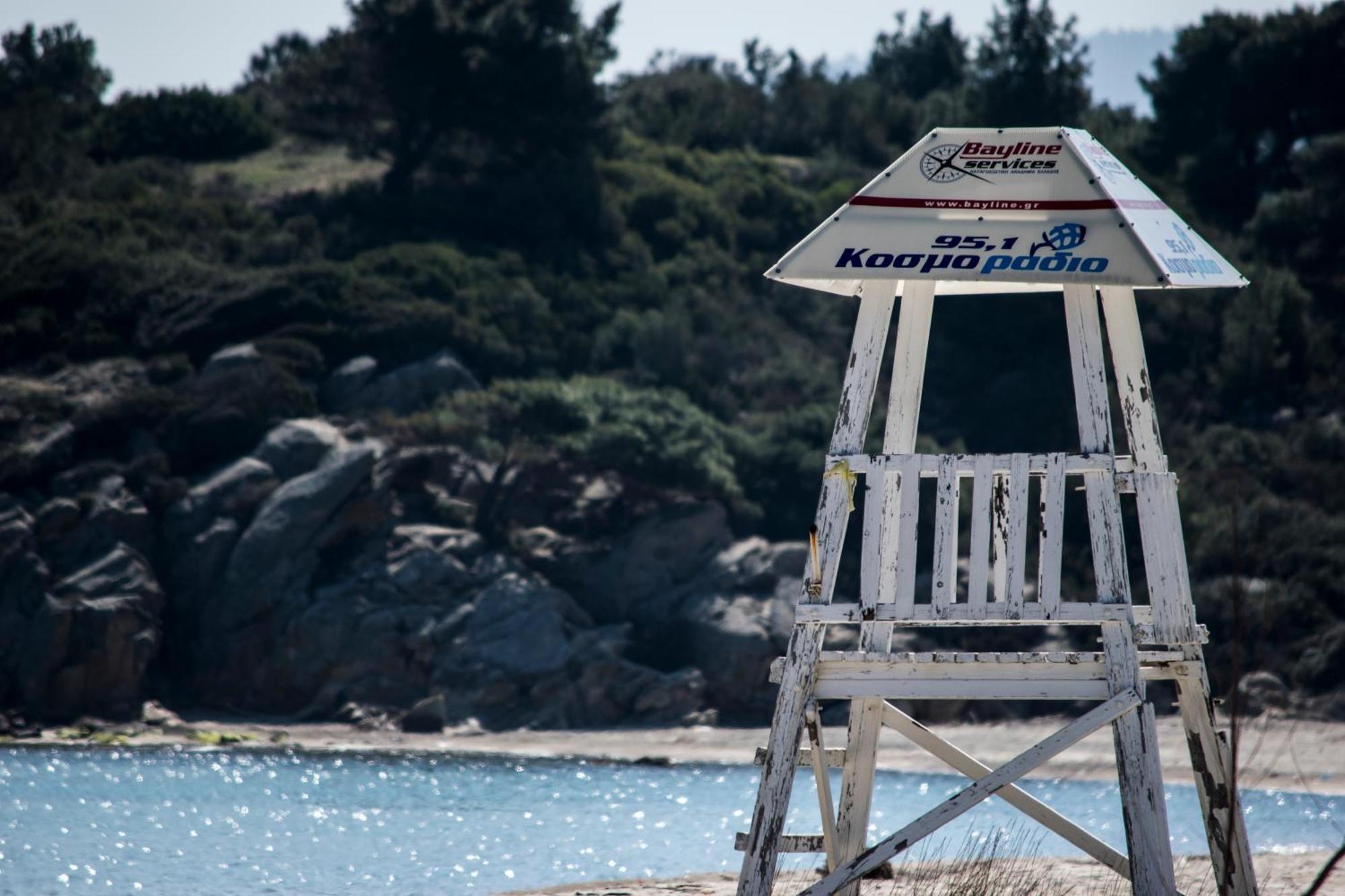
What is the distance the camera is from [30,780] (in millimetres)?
27344

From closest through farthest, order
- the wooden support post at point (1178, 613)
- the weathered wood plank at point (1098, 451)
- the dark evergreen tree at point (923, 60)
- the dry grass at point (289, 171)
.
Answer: the weathered wood plank at point (1098, 451), the wooden support post at point (1178, 613), the dry grass at point (289, 171), the dark evergreen tree at point (923, 60)

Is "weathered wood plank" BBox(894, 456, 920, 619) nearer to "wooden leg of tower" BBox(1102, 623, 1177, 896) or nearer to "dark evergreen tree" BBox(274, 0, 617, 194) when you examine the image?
"wooden leg of tower" BBox(1102, 623, 1177, 896)

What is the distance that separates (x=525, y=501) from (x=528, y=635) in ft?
18.6

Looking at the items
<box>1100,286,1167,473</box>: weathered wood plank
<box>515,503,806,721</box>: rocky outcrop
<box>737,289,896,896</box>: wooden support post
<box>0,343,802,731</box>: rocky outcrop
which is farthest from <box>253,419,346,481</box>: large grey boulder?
<box>1100,286,1167,473</box>: weathered wood plank

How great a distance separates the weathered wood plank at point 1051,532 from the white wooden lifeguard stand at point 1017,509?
0.05 feet

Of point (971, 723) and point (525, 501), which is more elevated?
point (525, 501)

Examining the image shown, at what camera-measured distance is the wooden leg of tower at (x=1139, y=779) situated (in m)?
8.85

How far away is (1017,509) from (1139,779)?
161 cm

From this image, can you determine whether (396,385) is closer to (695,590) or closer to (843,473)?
(695,590)

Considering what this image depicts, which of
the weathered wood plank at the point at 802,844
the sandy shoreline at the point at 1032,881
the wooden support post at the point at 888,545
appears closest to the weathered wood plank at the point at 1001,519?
the wooden support post at the point at 888,545

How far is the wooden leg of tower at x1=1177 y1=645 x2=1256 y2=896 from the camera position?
9.55 meters

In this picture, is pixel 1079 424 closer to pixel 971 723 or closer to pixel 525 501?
pixel 971 723

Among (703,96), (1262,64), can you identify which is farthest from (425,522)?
(703,96)

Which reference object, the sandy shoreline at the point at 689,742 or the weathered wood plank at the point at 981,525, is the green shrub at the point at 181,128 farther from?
the weathered wood plank at the point at 981,525
